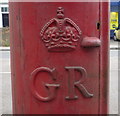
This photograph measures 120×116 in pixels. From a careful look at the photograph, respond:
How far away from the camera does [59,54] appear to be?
5.59 ft

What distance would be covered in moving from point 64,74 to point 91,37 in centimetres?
28

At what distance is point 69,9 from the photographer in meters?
1.68

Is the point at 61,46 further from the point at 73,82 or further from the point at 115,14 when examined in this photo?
the point at 115,14

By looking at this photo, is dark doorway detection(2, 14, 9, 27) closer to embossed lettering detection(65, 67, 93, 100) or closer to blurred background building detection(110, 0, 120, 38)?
blurred background building detection(110, 0, 120, 38)

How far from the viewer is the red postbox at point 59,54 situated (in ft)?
5.50

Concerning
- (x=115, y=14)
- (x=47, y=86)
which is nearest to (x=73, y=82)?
(x=47, y=86)

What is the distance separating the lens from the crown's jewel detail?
1.66 meters

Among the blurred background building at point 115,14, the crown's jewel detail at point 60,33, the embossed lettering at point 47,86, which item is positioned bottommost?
the embossed lettering at point 47,86

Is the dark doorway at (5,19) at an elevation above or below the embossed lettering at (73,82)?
above

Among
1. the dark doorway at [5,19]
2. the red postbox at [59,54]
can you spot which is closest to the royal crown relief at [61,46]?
the red postbox at [59,54]

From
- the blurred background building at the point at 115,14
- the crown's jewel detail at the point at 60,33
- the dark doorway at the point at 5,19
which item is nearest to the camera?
the crown's jewel detail at the point at 60,33

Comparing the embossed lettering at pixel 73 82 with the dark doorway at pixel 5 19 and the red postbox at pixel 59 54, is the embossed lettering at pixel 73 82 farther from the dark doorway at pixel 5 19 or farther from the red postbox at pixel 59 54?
the dark doorway at pixel 5 19

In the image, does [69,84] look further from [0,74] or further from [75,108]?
[0,74]

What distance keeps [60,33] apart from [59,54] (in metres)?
0.13
